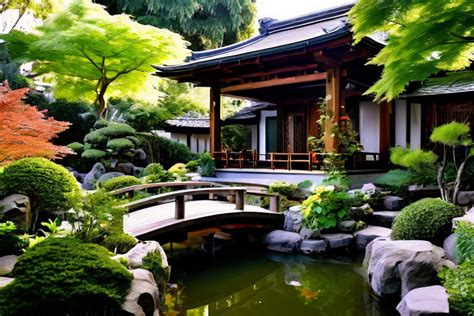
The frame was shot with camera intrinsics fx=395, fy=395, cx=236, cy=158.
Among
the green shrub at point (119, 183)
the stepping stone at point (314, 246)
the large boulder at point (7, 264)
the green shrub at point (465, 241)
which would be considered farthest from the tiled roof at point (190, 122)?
the green shrub at point (465, 241)

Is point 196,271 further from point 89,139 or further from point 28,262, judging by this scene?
point 89,139

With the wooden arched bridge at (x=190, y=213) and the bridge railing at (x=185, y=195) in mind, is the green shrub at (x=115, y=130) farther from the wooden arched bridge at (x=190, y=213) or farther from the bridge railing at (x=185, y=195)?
the bridge railing at (x=185, y=195)

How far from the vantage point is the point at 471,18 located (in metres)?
4.71

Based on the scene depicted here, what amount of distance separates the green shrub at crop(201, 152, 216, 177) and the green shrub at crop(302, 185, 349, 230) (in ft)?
17.7

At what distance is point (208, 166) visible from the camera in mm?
14000

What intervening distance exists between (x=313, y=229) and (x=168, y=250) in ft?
11.2

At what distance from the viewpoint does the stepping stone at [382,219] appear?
9281 millimetres

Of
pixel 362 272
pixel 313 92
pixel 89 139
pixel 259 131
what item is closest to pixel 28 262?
pixel 362 272

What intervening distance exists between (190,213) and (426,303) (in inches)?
209

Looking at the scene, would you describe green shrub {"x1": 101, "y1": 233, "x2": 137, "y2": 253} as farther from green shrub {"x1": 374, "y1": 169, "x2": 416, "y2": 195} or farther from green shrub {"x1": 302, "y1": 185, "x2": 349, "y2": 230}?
green shrub {"x1": 374, "y1": 169, "x2": 416, "y2": 195}

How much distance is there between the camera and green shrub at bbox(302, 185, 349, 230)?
8.90 meters

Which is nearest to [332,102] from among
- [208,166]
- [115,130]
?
[208,166]

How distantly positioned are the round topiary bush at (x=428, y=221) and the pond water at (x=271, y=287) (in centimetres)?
116

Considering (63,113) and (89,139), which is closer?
(89,139)
